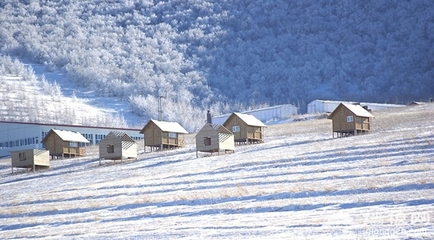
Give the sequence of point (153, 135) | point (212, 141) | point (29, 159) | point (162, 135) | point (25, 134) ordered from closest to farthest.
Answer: point (212, 141), point (29, 159), point (162, 135), point (153, 135), point (25, 134)

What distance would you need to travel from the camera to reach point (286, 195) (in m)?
37.6

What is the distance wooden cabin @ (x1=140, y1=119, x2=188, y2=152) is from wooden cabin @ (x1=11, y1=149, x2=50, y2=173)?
9.51m

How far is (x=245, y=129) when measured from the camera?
239 feet

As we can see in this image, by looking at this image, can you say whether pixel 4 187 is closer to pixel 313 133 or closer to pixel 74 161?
pixel 74 161

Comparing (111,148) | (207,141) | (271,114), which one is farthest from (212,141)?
(271,114)

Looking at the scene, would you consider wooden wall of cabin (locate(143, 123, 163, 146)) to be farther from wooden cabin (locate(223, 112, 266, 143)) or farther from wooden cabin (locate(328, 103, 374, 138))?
wooden cabin (locate(328, 103, 374, 138))

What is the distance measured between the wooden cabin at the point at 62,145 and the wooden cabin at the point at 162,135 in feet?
21.9

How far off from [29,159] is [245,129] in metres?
17.6

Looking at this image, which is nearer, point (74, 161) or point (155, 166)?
point (155, 166)

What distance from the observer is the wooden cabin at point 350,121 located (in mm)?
68562

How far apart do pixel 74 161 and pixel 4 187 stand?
560 inches

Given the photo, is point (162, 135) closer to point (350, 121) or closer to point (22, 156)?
point (22, 156)

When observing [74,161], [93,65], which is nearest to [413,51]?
[93,65]

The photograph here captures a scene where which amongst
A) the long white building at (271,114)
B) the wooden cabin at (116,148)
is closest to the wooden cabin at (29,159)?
the wooden cabin at (116,148)
